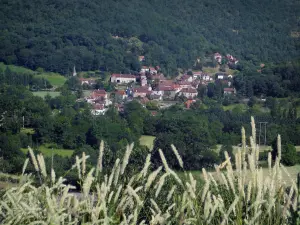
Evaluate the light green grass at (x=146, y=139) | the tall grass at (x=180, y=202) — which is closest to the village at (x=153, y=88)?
the light green grass at (x=146, y=139)

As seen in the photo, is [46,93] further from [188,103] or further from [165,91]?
[165,91]

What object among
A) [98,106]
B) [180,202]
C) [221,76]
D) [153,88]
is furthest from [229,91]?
[180,202]

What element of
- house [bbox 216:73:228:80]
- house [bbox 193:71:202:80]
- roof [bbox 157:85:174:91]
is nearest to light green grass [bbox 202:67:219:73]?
house [bbox 193:71:202:80]

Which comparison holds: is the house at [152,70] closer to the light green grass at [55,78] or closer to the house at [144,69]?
the house at [144,69]

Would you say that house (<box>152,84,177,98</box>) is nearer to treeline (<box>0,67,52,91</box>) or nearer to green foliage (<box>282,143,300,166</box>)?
treeline (<box>0,67,52,91</box>)

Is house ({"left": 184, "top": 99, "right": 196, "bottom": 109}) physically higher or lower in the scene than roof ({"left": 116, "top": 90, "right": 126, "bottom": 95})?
lower

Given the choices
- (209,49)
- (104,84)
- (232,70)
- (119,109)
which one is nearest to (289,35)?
(209,49)
